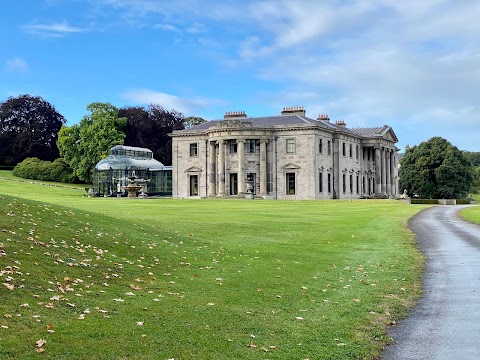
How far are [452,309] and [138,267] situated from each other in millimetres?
7142

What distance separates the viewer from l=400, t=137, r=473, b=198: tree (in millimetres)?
93500

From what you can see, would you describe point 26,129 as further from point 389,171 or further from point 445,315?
point 445,315

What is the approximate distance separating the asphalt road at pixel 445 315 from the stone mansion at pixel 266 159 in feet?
183

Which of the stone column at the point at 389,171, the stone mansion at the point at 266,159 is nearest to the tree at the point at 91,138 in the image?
the stone mansion at the point at 266,159

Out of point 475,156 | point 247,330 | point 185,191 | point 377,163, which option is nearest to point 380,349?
point 247,330

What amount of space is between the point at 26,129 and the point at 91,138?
25683 mm

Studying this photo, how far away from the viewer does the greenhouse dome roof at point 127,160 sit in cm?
7969

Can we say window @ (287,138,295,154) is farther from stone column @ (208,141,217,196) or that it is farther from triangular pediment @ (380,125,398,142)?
triangular pediment @ (380,125,398,142)

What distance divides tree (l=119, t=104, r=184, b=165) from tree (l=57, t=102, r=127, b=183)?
484cm

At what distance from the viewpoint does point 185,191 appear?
83.9 metres

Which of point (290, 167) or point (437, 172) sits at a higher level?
point (290, 167)

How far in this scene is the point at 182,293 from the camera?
11.5 metres

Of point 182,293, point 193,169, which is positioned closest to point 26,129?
point 193,169

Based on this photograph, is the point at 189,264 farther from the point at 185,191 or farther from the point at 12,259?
the point at 185,191
